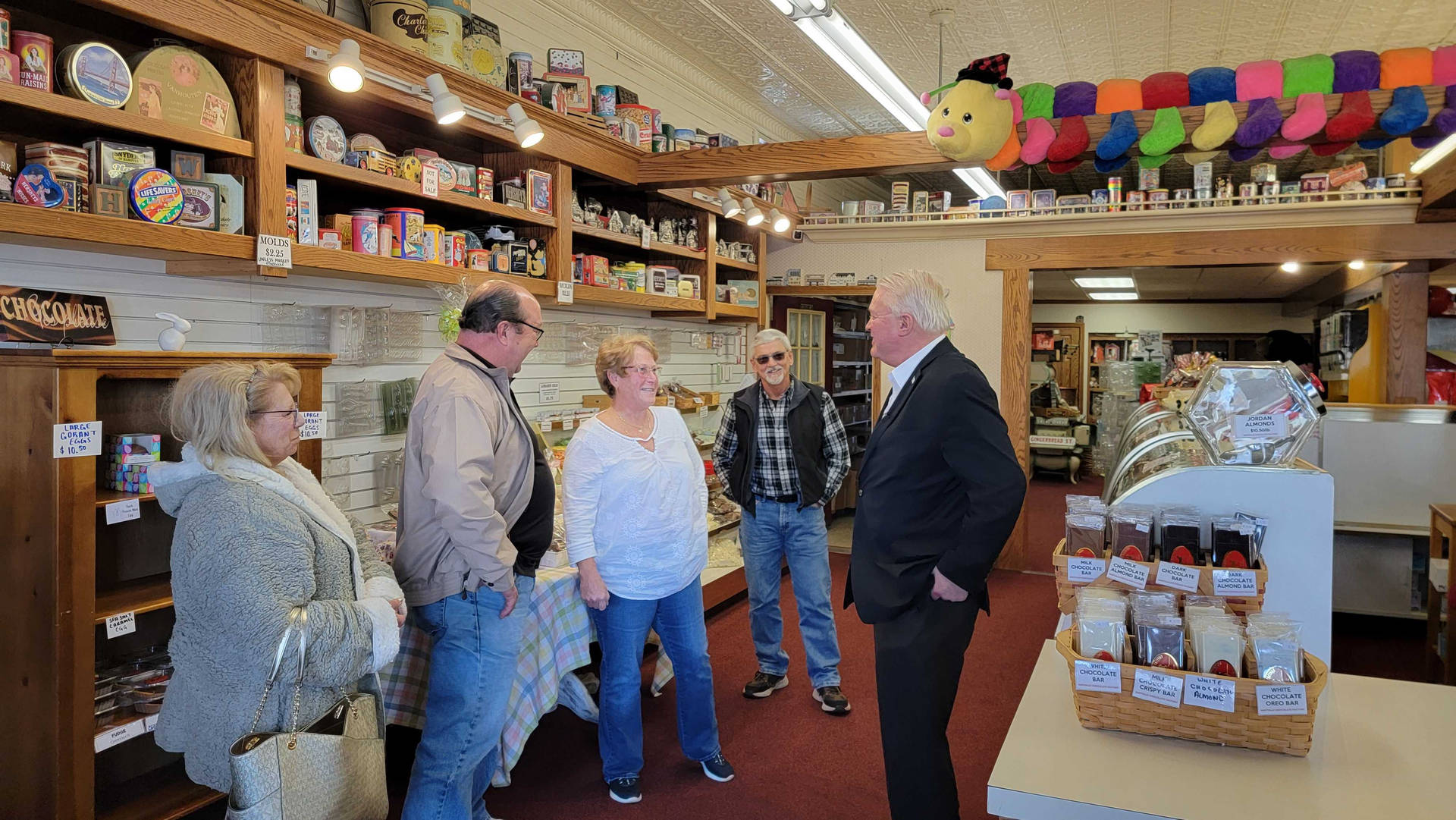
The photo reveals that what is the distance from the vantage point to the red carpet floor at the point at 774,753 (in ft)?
10.5

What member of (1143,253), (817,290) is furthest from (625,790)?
(1143,253)

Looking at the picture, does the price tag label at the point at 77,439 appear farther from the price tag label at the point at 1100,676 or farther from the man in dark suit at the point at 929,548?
the price tag label at the point at 1100,676

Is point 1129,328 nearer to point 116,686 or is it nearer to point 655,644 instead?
point 655,644

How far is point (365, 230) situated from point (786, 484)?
2063 mm

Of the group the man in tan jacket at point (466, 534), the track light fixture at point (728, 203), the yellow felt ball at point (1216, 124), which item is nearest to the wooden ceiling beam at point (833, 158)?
the yellow felt ball at point (1216, 124)

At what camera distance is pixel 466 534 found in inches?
98.9

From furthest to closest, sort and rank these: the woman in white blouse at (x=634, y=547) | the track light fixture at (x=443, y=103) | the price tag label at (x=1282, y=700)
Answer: the track light fixture at (x=443, y=103), the woman in white blouse at (x=634, y=547), the price tag label at (x=1282, y=700)

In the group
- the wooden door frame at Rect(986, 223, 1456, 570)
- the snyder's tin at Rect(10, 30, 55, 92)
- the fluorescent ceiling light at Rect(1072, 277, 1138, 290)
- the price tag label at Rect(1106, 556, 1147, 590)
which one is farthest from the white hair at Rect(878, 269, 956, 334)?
the fluorescent ceiling light at Rect(1072, 277, 1138, 290)

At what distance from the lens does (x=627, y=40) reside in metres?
5.68

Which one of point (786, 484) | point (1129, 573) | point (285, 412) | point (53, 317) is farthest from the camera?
point (786, 484)

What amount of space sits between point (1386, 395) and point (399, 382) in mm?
6752

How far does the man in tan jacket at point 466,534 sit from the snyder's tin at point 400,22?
1.44m

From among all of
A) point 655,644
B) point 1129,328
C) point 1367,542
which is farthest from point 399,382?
point 1129,328

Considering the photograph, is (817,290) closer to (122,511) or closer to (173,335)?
(173,335)
